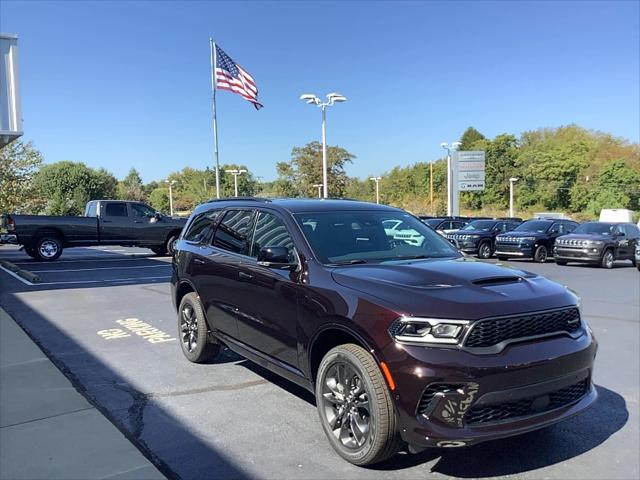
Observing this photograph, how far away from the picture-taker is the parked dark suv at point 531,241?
65.0ft

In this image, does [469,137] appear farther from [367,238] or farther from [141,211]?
[367,238]

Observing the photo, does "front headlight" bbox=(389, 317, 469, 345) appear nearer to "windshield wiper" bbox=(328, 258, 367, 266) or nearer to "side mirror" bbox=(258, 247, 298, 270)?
"windshield wiper" bbox=(328, 258, 367, 266)

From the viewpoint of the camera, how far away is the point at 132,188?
93.1 m

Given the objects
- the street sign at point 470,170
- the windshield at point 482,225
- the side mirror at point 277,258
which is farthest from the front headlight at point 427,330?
the street sign at point 470,170

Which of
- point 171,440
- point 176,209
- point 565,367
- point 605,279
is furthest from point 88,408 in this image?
point 176,209

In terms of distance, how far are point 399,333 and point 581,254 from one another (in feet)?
55.7

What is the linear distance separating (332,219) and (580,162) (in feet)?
247

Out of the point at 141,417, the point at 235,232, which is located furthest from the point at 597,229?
the point at 141,417

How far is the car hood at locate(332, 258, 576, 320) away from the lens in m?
3.17

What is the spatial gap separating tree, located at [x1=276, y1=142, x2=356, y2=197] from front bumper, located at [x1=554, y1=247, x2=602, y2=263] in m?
37.6

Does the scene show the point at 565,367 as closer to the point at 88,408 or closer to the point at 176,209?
the point at 88,408

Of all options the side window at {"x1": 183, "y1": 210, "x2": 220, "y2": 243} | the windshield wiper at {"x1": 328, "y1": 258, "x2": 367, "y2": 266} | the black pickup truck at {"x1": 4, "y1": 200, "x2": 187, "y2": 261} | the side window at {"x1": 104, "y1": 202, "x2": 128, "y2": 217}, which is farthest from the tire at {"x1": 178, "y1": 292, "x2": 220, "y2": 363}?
the side window at {"x1": 104, "y1": 202, "x2": 128, "y2": 217}

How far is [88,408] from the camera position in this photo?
4.50 metres

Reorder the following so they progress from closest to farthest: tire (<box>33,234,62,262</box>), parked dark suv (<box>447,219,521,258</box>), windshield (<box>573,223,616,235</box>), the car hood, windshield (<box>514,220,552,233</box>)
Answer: the car hood, tire (<box>33,234,62,262</box>), windshield (<box>573,223,616,235</box>), windshield (<box>514,220,552,233</box>), parked dark suv (<box>447,219,521,258</box>)
